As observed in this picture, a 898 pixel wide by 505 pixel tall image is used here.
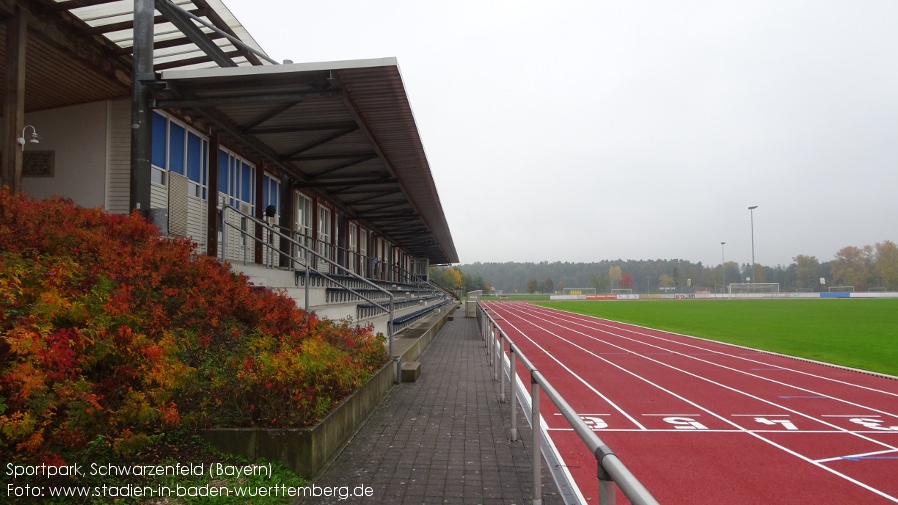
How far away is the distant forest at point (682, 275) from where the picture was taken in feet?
396

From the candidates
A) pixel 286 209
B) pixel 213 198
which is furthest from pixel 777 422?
pixel 286 209

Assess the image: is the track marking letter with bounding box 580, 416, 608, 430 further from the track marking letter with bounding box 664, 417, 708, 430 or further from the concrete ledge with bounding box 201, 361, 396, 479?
the concrete ledge with bounding box 201, 361, 396, 479

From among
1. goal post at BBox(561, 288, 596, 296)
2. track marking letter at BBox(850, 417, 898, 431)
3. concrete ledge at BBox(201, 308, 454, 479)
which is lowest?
Result: goal post at BBox(561, 288, 596, 296)

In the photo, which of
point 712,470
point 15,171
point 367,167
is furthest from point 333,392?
point 367,167

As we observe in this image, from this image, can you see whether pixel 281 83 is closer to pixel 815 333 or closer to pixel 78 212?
pixel 78 212

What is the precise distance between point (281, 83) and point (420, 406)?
535cm

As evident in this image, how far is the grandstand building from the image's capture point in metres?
8.64

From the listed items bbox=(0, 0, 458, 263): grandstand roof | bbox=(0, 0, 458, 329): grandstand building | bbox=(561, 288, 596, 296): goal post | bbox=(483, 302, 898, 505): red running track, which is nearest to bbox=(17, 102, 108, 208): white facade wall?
bbox=(0, 0, 458, 329): grandstand building

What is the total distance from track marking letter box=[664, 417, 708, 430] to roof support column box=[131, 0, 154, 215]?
8.86m

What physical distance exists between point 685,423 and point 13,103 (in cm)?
1118

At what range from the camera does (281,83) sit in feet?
28.4

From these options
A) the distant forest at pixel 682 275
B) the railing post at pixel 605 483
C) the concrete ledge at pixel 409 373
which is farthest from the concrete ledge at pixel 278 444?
the distant forest at pixel 682 275

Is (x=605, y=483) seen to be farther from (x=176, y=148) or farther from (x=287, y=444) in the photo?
(x=176, y=148)

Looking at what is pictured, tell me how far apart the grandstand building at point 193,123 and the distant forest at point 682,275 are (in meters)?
79.8
